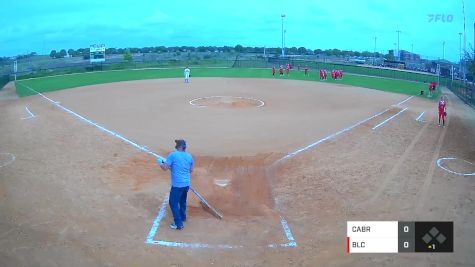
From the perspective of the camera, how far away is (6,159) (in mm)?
13562

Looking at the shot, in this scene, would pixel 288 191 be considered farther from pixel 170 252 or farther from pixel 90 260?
pixel 90 260

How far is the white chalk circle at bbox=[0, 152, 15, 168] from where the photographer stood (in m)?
13.1

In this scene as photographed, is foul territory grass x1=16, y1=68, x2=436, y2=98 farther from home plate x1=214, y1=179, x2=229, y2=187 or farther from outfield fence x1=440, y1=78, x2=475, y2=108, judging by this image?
home plate x1=214, y1=179, x2=229, y2=187

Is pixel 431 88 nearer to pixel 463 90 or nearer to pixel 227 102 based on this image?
pixel 463 90

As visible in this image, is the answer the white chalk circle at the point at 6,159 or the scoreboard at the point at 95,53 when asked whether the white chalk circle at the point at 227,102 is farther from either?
the scoreboard at the point at 95,53

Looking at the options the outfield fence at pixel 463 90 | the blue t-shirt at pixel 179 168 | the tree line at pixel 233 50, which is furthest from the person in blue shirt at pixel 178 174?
the tree line at pixel 233 50

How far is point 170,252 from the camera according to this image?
25.8 ft

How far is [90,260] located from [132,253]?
74 centimetres

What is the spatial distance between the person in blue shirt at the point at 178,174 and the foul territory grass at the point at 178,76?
90.6ft

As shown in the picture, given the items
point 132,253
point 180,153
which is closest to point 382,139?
point 180,153

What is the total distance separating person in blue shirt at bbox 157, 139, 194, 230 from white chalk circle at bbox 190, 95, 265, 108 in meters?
16.5

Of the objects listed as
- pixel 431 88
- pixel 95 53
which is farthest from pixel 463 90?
pixel 95 53

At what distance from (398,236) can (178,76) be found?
42.5 meters

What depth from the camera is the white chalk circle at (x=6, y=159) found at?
1313 cm
